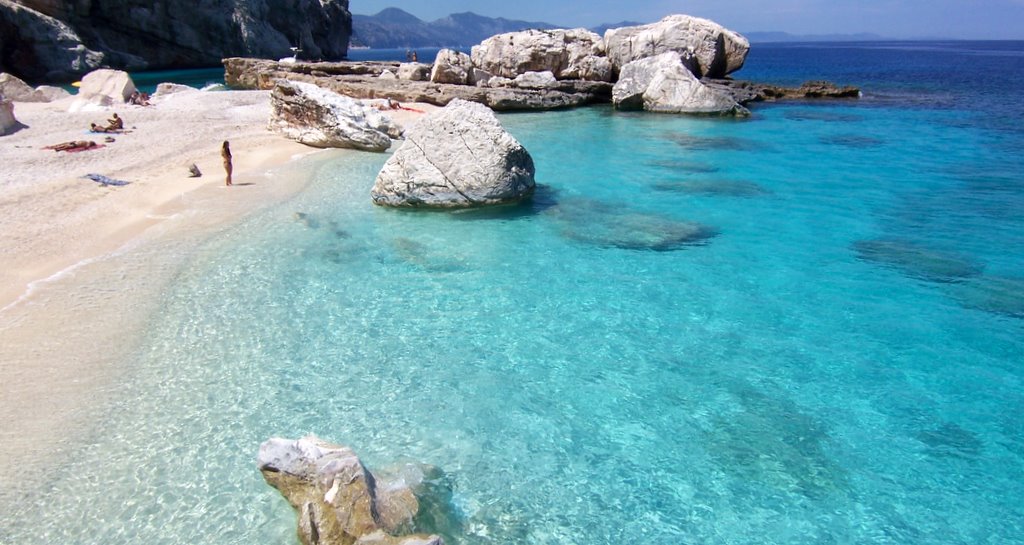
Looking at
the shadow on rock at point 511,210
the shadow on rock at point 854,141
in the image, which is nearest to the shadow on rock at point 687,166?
the shadow on rock at point 511,210

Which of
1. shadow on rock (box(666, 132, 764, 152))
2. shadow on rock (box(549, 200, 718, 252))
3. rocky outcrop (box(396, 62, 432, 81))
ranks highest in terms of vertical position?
rocky outcrop (box(396, 62, 432, 81))

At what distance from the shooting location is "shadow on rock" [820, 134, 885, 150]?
2252cm

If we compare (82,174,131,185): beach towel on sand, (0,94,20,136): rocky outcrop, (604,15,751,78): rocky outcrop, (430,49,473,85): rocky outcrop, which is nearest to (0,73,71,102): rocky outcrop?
(0,94,20,136): rocky outcrop

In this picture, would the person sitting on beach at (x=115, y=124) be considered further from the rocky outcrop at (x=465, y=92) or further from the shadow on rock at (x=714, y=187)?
the shadow on rock at (x=714, y=187)

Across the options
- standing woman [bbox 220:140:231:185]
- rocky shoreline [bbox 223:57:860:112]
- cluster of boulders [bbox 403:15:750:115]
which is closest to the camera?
standing woman [bbox 220:140:231:185]

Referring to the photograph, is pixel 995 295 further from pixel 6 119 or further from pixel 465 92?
pixel 6 119

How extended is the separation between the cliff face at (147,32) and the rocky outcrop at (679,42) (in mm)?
40950

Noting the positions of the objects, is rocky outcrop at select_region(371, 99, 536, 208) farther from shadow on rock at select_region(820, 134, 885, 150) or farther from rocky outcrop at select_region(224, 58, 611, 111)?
rocky outcrop at select_region(224, 58, 611, 111)

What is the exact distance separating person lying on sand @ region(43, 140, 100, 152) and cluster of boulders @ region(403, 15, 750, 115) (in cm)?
1943

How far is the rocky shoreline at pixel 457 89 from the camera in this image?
1200 inches

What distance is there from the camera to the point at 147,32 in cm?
6066

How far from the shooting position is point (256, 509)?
5.50 metres

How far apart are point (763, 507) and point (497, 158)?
9.59 meters

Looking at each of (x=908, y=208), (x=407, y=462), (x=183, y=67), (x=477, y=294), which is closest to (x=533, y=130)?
(x=908, y=208)
